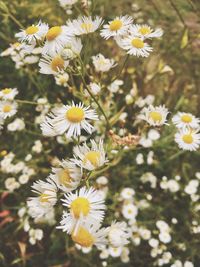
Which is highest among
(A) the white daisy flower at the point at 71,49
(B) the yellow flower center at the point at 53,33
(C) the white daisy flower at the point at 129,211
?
(B) the yellow flower center at the point at 53,33

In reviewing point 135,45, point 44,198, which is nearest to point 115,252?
point 44,198

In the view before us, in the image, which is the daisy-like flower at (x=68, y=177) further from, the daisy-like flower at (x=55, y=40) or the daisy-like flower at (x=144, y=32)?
the daisy-like flower at (x=144, y=32)

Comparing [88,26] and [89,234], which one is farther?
[88,26]

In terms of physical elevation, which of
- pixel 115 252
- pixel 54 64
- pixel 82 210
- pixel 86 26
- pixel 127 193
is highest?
pixel 86 26

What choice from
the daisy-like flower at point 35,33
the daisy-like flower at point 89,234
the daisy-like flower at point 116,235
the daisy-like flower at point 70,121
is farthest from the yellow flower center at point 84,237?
the daisy-like flower at point 35,33

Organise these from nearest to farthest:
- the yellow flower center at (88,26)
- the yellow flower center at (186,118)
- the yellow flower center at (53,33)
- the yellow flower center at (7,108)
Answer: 1. the yellow flower center at (53,33)
2. the yellow flower center at (88,26)
3. the yellow flower center at (7,108)
4. the yellow flower center at (186,118)

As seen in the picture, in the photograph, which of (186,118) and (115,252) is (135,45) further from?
(115,252)
